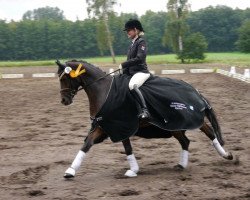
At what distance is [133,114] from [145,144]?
305 cm

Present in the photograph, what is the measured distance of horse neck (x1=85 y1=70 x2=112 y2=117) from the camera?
7.85 metres

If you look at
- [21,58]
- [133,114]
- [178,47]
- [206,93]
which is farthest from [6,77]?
[21,58]

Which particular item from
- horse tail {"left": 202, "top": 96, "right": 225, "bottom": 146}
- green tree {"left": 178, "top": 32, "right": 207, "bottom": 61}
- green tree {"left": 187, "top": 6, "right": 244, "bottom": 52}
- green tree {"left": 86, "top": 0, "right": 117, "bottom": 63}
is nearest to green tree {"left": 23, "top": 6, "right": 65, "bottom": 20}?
green tree {"left": 187, "top": 6, "right": 244, "bottom": 52}

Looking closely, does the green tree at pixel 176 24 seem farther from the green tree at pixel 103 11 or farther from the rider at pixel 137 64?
the rider at pixel 137 64

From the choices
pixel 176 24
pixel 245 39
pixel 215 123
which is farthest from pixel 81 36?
pixel 215 123

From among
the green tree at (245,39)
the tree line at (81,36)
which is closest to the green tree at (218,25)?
the tree line at (81,36)

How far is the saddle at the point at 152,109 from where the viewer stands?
25.4 ft

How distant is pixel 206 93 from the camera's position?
21188 mm

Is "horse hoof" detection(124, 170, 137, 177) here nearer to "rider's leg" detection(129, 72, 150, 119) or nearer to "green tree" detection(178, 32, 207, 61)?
"rider's leg" detection(129, 72, 150, 119)

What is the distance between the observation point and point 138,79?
26.0 ft

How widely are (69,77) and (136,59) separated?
115 centimetres

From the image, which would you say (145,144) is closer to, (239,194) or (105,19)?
(239,194)

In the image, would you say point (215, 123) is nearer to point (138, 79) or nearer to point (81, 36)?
point (138, 79)

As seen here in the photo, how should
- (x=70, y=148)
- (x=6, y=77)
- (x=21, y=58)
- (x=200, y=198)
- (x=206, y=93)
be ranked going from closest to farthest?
(x=200, y=198) < (x=70, y=148) < (x=206, y=93) < (x=6, y=77) < (x=21, y=58)
